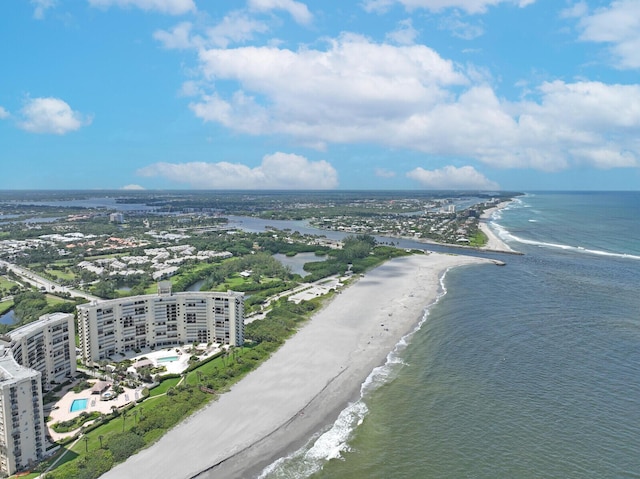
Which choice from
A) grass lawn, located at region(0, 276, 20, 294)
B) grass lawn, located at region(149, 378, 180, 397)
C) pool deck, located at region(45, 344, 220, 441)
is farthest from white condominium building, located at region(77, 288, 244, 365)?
grass lawn, located at region(0, 276, 20, 294)

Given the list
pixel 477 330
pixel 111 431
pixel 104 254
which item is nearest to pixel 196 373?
pixel 111 431

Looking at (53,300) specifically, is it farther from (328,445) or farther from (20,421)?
(328,445)

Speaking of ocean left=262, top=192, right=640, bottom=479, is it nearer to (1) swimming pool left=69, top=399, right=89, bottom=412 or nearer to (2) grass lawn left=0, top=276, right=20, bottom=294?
(1) swimming pool left=69, top=399, right=89, bottom=412

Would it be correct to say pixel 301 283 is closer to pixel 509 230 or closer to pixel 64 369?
pixel 64 369

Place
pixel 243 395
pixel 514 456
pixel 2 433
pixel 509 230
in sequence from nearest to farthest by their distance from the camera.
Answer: pixel 2 433, pixel 514 456, pixel 243 395, pixel 509 230

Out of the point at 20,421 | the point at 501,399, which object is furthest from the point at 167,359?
the point at 501,399

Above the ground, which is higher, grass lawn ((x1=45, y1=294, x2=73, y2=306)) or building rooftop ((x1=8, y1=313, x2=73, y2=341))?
building rooftop ((x1=8, y1=313, x2=73, y2=341))
